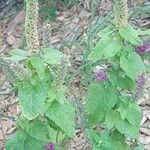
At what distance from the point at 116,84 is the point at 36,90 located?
438 mm

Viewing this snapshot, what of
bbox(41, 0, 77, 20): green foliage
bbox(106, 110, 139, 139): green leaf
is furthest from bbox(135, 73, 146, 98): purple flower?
bbox(41, 0, 77, 20): green foliage

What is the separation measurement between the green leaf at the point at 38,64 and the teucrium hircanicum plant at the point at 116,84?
11.6 inches

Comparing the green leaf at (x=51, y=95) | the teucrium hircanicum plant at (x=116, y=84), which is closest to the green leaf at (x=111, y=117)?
the teucrium hircanicum plant at (x=116, y=84)

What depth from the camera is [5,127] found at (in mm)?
3320

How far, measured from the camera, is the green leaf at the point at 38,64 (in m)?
1.91

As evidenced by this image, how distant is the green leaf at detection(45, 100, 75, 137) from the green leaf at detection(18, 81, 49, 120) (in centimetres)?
4

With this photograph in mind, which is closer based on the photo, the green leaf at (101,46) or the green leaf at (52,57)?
the green leaf at (52,57)

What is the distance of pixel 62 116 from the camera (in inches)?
80.5

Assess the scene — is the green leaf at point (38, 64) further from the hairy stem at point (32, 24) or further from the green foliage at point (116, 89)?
the green foliage at point (116, 89)

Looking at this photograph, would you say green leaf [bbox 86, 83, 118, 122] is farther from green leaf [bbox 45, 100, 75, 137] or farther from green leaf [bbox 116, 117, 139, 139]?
green leaf [bbox 45, 100, 75, 137]

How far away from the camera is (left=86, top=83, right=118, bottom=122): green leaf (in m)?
2.27

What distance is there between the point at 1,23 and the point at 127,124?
226 centimetres

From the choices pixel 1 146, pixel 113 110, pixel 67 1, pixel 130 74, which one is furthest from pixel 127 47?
pixel 67 1

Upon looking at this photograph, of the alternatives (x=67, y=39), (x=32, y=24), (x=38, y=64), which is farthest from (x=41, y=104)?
(x=67, y=39)
